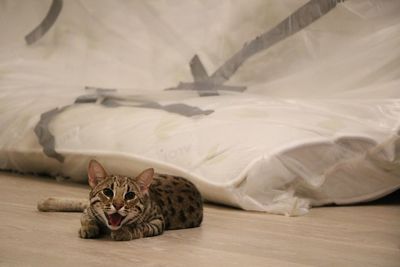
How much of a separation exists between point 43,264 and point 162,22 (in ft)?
5.72

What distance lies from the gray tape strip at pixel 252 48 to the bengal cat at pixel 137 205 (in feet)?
2.92

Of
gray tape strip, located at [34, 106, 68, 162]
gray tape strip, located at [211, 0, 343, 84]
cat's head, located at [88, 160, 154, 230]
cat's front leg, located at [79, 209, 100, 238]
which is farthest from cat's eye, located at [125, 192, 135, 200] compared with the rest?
gray tape strip, located at [211, 0, 343, 84]

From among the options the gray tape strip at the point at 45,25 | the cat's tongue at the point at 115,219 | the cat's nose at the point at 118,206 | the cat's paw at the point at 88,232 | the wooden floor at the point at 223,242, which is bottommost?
the wooden floor at the point at 223,242

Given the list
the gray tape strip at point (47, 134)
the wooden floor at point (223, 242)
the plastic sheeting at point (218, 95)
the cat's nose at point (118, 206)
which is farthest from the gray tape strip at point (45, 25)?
the cat's nose at point (118, 206)

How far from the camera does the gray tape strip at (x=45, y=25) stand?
3.02 meters

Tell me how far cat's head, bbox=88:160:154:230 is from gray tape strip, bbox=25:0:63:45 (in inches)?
69.1

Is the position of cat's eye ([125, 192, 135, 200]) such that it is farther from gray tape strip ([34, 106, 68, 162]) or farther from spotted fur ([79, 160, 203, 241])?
gray tape strip ([34, 106, 68, 162])

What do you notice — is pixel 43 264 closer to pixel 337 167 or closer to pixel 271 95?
pixel 337 167

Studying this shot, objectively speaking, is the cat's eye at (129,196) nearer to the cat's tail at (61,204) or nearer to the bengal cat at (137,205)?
the bengal cat at (137,205)

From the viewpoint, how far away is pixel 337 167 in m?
2.00

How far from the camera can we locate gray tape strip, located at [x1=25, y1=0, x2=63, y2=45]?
3021 millimetres

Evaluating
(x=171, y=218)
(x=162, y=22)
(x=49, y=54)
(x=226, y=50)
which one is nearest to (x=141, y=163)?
(x=171, y=218)

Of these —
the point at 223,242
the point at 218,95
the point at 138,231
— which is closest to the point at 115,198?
the point at 138,231

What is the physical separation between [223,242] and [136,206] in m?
0.20
